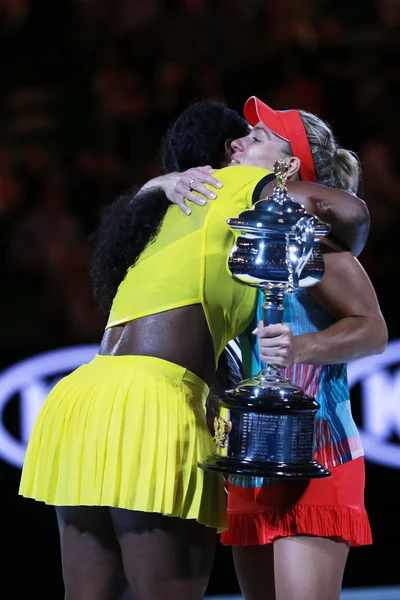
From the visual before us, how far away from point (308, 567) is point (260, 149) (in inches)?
37.1

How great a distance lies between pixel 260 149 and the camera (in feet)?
7.92

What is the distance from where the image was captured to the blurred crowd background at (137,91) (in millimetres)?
4266

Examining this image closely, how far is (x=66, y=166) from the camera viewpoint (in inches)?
175

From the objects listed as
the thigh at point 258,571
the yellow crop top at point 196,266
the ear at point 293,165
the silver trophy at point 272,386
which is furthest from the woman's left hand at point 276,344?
the thigh at point 258,571

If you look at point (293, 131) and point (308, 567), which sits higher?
point (293, 131)

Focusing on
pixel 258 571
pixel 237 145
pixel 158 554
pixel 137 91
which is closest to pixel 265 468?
pixel 158 554

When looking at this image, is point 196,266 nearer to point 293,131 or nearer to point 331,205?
point 331,205

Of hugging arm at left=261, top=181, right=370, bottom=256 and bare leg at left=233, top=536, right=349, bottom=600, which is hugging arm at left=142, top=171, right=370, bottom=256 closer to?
hugging arm at left=261, top=181, right=370, bottom=256

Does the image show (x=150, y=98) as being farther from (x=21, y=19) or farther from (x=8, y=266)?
(x=8, y=266)

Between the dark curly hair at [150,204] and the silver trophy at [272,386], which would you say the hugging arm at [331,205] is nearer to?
the silver trophy at [272,386]

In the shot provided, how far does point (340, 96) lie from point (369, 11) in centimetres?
69

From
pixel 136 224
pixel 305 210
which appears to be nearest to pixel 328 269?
pixel 305 210

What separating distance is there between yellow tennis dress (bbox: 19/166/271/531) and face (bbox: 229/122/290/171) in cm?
25

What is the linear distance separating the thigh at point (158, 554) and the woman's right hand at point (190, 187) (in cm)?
61
